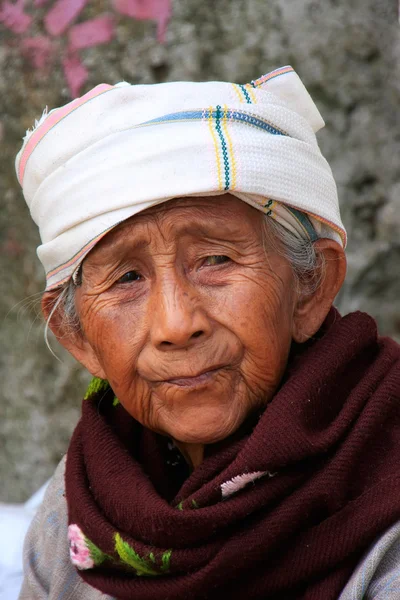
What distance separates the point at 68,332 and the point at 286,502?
960 millimetres

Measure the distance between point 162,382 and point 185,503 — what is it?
35cm

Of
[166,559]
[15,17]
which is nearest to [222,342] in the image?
[166,559]

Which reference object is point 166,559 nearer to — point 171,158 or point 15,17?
point 171,158

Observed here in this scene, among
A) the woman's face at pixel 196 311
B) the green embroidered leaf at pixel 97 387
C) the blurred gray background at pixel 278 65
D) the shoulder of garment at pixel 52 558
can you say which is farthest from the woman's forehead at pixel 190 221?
the blurred gray background at pixel 278 65

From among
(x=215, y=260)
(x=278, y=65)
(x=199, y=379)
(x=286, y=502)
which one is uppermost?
(x=215, y=260)

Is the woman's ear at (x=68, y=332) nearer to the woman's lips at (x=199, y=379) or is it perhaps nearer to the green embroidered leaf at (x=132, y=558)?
the woman's lips at (x=199, y=379)

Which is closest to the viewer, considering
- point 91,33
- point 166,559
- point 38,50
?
point 166,559

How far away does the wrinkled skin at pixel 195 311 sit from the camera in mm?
2184

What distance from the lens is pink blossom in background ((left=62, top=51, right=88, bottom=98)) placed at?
12.7ft

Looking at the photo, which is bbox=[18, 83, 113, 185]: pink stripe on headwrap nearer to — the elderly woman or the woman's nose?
the elderly woman

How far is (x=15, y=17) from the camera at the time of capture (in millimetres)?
3965

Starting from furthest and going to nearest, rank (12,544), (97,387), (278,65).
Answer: (278,65) → (12,544) → (97,387)

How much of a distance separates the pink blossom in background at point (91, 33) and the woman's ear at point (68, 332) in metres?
1.74

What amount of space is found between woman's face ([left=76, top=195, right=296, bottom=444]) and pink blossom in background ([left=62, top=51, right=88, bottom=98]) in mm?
1805
